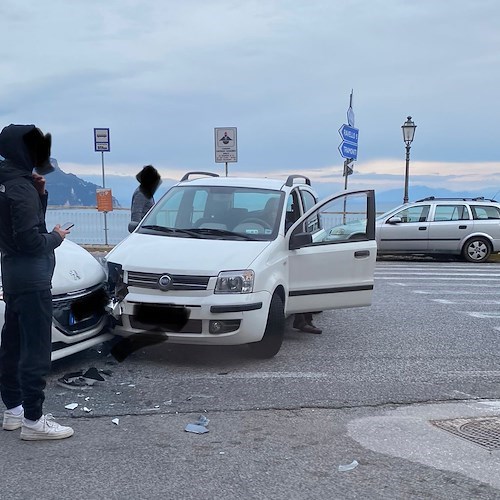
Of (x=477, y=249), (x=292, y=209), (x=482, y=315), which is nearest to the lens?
(x=292, y=209)

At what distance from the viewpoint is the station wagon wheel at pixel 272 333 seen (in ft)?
18.9

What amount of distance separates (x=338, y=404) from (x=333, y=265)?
1941 millimetres

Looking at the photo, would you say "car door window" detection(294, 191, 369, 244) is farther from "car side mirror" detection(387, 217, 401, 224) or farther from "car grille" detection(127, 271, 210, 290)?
"car side mirror" detection(387, 217, 401, 224)

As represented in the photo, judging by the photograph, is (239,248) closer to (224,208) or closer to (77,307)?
(224,208)

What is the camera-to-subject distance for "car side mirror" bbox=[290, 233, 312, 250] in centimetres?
612

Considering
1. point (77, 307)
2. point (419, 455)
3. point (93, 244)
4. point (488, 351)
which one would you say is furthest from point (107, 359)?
point (93, 244)

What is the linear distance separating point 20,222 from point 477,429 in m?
3.37

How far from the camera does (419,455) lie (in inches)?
151

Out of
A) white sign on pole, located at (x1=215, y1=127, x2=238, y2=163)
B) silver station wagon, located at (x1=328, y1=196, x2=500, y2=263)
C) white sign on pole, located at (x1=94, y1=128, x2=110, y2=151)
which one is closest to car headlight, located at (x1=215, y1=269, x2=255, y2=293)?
white sign on pole, located at (x1=215, y1=127, x2=238, y2=163)

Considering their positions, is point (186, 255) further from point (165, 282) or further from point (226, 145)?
point (226, 145)

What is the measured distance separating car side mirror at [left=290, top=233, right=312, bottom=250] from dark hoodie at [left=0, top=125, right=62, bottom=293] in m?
2.84

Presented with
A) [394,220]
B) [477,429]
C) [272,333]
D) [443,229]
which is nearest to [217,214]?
[272,333]

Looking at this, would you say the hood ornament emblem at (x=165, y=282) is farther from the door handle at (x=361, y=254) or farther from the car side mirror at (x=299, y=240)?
the door handle at (x=361, y=254)

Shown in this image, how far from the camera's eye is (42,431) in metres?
3.98
